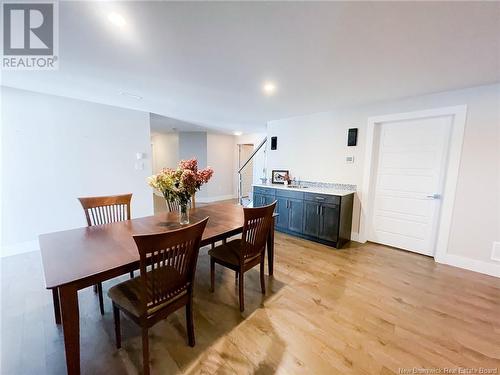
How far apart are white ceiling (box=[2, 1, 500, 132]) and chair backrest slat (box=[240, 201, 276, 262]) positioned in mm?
1408

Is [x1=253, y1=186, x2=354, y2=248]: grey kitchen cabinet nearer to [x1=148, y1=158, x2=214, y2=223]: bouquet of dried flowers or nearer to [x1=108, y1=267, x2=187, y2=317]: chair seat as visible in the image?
[x1=148, y1=158, x2=214, y2=223]: bouquet of dried flowers

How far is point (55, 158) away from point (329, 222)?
4.47 m

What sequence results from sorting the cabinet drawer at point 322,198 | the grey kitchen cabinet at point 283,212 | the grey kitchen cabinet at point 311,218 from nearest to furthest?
1. the cabinet drawer at point 322,198
2. the grey kitchen cabinet at point 311,218
3. the grey kitchen cabinet at point 283,212

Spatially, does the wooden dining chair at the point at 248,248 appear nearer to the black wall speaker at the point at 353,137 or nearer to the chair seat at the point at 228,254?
the chair seat at the point at 228,254

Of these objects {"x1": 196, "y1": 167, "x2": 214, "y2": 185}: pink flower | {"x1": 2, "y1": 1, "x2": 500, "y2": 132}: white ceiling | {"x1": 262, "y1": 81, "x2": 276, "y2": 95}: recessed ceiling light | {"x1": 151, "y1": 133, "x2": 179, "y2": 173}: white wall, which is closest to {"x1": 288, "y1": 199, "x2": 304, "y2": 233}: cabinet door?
{"x1": 2, "y1": 1, "x2": 500, "y2": 132}: white ceiling

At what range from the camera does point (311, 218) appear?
11.7 ft

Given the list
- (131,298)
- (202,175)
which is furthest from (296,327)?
(202,175)

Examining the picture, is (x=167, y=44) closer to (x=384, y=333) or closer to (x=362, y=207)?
(x=384, y=333)

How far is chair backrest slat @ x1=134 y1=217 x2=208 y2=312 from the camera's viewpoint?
1.18 meters

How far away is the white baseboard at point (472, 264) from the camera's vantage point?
8.48 feet

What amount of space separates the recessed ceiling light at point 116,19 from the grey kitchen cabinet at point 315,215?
10.1 ft

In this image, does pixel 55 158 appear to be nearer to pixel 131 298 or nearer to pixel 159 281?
pixel 131 298

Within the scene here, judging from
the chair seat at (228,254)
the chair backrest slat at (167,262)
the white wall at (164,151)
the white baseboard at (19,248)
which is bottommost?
the white baseboard at (19,248)

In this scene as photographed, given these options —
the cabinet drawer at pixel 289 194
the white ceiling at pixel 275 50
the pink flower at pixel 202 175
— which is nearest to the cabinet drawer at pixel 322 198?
the cabinet drawer at pixel 289 194
